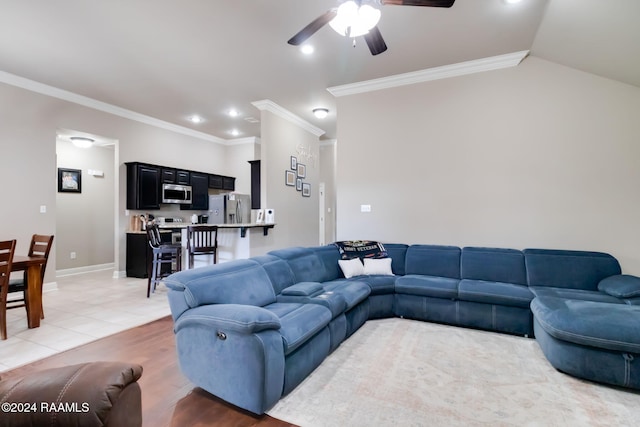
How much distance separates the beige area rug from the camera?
1824 millimetres

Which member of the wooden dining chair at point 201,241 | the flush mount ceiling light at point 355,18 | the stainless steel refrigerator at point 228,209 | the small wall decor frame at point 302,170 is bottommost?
the wooden dining chair at point 201,241

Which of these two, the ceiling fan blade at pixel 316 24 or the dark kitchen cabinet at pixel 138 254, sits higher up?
the ceiling fan blade at pixel 316 24

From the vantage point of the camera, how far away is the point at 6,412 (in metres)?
0.96

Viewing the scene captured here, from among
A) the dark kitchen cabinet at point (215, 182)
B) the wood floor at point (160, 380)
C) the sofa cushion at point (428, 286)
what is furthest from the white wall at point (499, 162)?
the dark kitchen cabinet at point (215, 182)

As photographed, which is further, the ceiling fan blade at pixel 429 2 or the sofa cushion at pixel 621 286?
the sofa cushion at pixel 621 286

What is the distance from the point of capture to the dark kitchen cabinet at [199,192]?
703cm

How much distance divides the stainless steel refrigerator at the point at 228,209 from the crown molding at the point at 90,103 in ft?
6.40

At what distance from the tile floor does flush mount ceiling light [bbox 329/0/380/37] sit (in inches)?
140

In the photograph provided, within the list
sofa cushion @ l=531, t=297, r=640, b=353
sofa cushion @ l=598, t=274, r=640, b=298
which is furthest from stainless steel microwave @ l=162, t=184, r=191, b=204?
sofa cushion @ l=598, t=274, r=640, b=298

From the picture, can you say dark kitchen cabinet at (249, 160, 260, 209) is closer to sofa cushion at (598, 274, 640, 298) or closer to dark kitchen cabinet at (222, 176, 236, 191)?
dark kitchen cabinet at (222, 176, 236, 191)

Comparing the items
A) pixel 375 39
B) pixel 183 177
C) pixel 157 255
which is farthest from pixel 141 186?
pixel 375 39

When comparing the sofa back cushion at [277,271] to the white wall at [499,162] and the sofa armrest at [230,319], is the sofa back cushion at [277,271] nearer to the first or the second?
the sofa armrest at [230,319]

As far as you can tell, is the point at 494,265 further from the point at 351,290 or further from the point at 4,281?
the point at 4,281

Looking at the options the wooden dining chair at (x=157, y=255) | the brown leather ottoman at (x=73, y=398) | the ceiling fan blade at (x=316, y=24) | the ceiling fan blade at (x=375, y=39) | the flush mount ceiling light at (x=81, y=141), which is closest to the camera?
the brown leather ottoman at (x=73, y=398)
